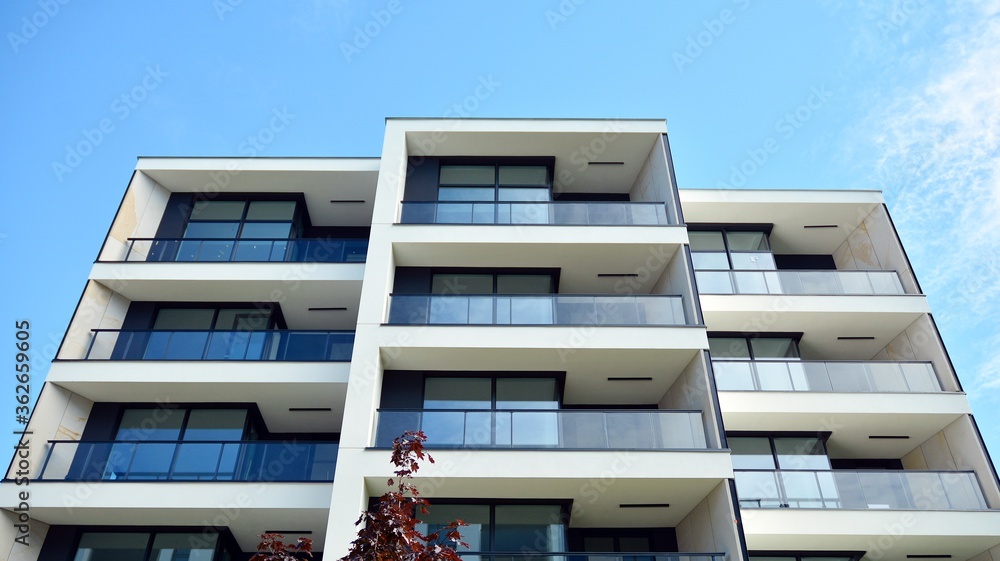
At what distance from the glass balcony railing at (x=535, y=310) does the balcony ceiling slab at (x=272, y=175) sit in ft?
15.4

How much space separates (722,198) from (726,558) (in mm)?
9919

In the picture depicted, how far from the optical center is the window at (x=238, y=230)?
17.6 m

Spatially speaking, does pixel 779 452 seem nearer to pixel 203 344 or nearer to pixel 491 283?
pixel 491 283

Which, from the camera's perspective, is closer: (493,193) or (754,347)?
(754,347)

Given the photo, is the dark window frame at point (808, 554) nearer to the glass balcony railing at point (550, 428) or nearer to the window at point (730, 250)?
the glass balcony railing at point (550, 428)

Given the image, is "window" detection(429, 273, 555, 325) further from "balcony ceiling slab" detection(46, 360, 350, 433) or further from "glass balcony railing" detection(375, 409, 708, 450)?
"balcony ceiling slab" detection(46, 360, 350, 433)

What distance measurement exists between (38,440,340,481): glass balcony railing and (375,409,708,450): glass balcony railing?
5.44 feet

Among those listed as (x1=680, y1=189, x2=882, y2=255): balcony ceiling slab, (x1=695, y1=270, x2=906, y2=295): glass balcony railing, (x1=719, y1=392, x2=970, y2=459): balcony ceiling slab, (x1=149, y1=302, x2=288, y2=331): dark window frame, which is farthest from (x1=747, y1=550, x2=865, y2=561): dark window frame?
(x1=149, y1=302, x2=288, y2=331): dark window frame

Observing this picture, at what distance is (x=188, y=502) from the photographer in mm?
13258

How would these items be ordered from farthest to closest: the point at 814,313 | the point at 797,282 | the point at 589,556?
the point at 797,282, the point at 814,313, the point at 589,556

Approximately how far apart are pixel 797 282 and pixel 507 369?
756 cm

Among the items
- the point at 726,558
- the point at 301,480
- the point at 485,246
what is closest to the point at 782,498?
the point at 726,558

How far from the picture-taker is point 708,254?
61.4 ft

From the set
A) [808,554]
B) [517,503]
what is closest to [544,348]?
[517,503]
